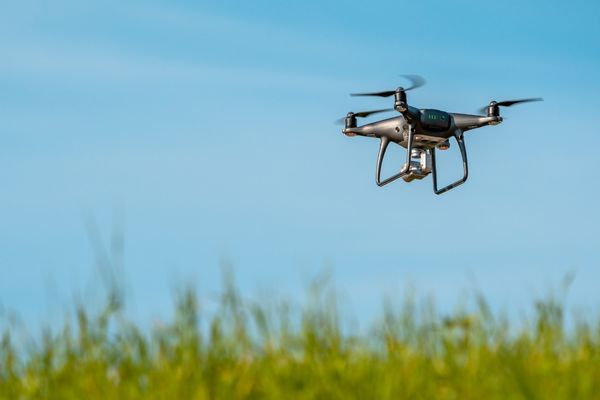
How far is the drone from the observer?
1797 cm

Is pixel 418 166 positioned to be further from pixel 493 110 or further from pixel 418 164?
pixel 493 110

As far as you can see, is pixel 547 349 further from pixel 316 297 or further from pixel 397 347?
pixel 316 297

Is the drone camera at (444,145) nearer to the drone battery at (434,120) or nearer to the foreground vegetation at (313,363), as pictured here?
the drone battery at (434,120)

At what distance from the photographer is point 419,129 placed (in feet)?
59.4

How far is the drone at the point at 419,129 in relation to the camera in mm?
17969

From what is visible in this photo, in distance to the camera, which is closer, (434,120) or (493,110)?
(434,120)

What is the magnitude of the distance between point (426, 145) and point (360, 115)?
170cm

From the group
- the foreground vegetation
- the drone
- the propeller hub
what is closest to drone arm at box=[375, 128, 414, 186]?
the drone

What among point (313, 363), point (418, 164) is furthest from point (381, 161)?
point (313, 363)

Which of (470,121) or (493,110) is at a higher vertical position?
(493,110)

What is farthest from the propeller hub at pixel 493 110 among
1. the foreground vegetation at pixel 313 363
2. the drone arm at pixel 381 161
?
the foreground vegetation at pixel 313 363

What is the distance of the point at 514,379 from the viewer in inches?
202

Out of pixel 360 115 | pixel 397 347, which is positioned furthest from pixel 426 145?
pixel 397 347

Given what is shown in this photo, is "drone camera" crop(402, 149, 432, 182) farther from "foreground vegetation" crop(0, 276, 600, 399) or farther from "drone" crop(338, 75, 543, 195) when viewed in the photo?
"foreground vegetation" crop(0, 276, 600, 399)
